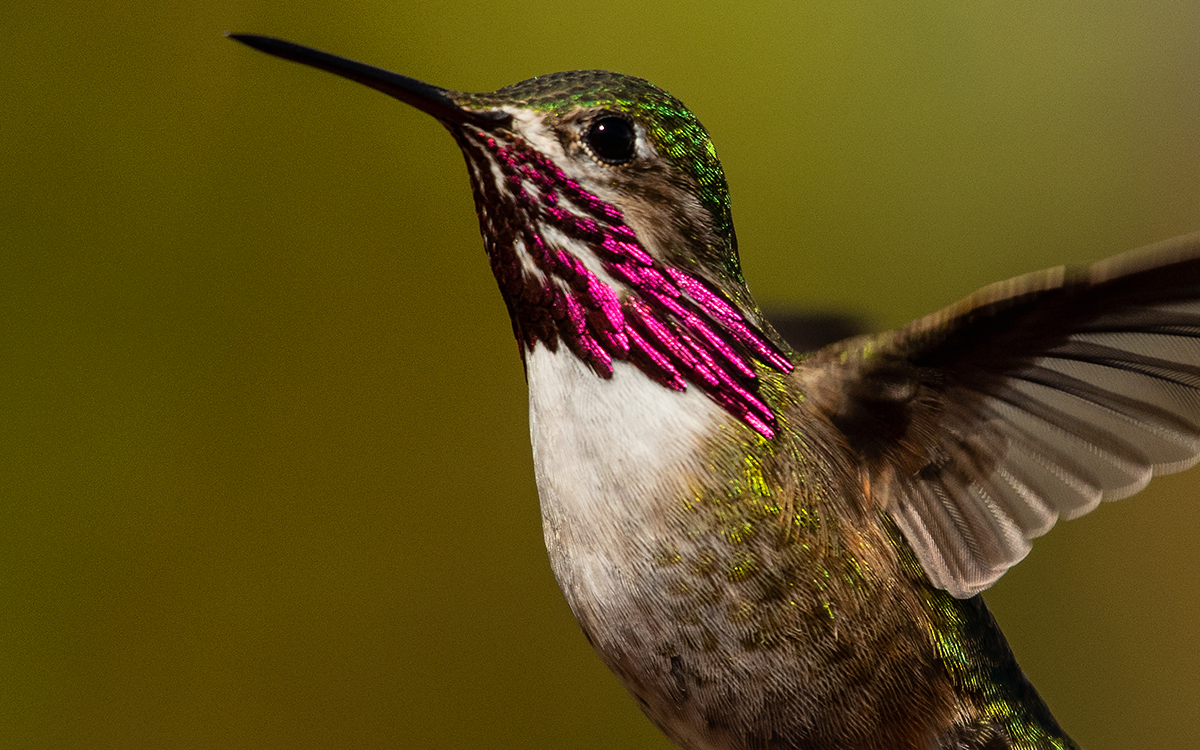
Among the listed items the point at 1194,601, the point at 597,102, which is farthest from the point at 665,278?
the point at 1194,601

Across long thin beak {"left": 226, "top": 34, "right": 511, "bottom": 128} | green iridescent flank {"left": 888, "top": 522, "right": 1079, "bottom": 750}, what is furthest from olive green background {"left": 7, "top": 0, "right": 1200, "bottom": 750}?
long thin beak {"left": 226, "top": 34, "right": 511, "bottom": 128}

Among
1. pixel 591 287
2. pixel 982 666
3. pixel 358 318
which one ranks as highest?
pixel 591 287

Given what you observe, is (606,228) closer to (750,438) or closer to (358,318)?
(750,438)

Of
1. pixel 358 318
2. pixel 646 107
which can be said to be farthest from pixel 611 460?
pixel 358 318

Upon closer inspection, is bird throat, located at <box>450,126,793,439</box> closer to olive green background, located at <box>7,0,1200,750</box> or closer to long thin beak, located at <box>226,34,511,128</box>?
long thin beak, located at <box>226,34,511,128</box>

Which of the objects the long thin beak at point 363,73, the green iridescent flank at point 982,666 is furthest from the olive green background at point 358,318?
the long thin beak at point 363,73

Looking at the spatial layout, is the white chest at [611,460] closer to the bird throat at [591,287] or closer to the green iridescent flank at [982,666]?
the bird throat at [591,287]

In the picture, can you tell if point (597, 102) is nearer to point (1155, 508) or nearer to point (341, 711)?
point (341, 711)
